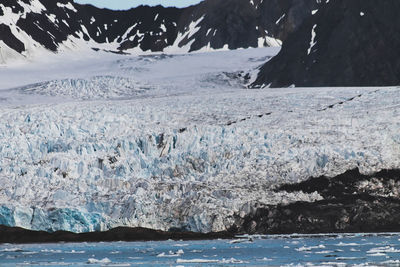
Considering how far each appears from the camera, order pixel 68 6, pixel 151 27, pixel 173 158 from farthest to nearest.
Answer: pixel 151 27, pixel 68 6, pixel 173 158

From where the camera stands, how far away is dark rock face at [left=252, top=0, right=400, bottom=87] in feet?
190

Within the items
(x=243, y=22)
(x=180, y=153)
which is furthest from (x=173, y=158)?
(x=243, y=22)

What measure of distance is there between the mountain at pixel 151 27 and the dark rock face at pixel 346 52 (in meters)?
23.8

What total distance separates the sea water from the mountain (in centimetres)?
5597

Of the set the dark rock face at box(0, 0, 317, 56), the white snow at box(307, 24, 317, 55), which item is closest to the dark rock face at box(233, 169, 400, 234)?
the white snow at box(307, 24, 317, 55)

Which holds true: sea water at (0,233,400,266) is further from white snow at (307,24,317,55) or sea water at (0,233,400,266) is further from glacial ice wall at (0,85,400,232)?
white snow at (307,24,317,55)

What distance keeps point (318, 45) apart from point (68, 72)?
19183mm

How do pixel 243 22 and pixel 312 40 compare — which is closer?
pixel 312 40

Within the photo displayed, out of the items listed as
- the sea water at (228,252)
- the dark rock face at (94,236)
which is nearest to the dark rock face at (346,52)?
the dark rock face at (94,236)

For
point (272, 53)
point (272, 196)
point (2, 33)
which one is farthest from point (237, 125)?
point (2, 33)

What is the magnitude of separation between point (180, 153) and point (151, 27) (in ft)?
232

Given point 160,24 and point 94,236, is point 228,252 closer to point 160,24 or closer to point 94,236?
point 94,236

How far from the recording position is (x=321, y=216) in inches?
1129

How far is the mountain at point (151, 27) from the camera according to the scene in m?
86.6
